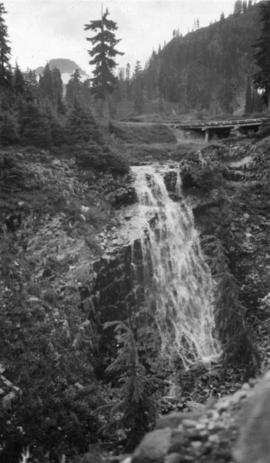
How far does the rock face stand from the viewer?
390cm

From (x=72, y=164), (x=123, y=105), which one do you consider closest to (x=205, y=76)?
(x=123, y=105)

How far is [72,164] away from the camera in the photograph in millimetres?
22922

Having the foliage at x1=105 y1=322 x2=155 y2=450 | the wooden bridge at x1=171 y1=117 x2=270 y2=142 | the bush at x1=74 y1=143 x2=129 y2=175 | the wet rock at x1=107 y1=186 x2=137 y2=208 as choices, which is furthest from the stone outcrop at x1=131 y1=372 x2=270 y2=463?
the wooden bridge at x1=171 y1=117 x2=270 y2=142

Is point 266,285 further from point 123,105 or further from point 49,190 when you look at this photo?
point 123,105

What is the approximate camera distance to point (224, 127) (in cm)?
3625

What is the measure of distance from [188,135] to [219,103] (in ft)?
236

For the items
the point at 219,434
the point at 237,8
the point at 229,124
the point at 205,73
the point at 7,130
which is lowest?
the point at 219,434

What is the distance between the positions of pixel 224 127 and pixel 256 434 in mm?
35037

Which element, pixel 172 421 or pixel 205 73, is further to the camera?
pixel 205 73

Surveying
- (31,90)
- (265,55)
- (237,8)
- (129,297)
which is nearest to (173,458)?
(129,297)

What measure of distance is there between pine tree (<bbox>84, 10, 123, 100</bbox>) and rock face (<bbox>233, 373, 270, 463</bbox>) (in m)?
46.2

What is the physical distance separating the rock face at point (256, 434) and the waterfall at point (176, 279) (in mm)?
12452

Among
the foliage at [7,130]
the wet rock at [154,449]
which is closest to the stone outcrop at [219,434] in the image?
the wet rock at [154,449]

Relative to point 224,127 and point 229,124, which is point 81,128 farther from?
point 224,127
